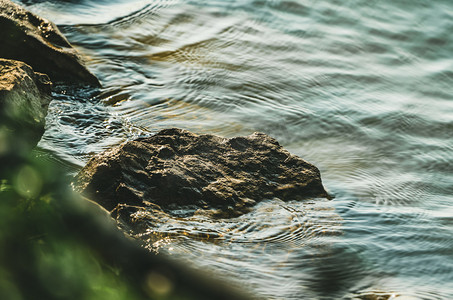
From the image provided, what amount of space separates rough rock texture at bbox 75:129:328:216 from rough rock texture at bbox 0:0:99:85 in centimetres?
172

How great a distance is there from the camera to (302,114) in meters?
5.18

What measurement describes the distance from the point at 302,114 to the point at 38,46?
8.15 ft

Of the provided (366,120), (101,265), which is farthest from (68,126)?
(101,265)

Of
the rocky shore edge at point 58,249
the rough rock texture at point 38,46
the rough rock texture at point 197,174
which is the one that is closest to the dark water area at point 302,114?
the rough rock texture at point 197,174

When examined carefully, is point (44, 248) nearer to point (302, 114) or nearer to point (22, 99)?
point (22, 99)

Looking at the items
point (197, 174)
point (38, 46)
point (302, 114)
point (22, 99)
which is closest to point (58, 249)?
point (197, 174)

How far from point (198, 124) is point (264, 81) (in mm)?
1307

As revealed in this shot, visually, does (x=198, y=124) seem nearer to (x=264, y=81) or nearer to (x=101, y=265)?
(x=264, y=81)

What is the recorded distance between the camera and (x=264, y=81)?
5695 mm

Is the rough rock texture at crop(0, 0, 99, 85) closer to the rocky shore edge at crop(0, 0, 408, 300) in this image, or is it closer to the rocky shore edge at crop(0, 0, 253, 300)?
the rocky shore edge at crop(0, 0, 408, 300)

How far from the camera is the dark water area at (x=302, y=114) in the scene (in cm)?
296

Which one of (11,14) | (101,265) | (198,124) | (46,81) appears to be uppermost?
(101,265)

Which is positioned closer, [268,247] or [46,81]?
[268,247]

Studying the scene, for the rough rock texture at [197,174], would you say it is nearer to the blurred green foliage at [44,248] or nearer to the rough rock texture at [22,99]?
the rough rock texture at [22,99]
